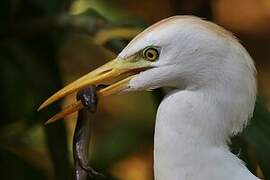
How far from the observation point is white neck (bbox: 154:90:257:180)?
1562 millimetres

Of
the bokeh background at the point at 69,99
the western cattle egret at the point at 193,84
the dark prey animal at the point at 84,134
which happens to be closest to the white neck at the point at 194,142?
the western cattle egret at the point at 193,84

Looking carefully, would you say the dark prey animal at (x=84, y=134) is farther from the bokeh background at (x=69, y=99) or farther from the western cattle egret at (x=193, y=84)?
the bokeh background at (x=69, y=99)

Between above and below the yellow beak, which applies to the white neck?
below

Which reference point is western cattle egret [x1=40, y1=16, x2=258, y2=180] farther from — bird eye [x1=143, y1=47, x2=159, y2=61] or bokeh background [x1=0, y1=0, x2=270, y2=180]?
bokeh background [x1=0, y1=0, x2=270, y2=180]

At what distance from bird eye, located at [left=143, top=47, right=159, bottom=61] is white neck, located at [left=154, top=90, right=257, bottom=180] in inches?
3.1

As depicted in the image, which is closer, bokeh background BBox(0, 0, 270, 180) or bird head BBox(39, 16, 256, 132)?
bird head BBox(39, 16, 256, 132)

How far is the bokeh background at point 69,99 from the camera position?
88.2 inches

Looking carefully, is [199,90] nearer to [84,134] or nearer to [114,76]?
[114,76]

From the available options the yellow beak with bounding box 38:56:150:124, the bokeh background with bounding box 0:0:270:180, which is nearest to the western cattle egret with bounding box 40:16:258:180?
the yellow beak with bounding box 38:56:150:124

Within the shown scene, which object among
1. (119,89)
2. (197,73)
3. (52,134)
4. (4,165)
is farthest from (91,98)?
(4,165)

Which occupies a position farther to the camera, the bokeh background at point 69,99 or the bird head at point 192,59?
the bokeh background at point 69,99

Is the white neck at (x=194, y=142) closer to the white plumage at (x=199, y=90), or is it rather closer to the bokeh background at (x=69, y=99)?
the white plumage at (x=199, y=90)

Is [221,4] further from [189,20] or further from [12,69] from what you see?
[189,20]

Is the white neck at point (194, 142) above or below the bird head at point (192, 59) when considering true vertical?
below
